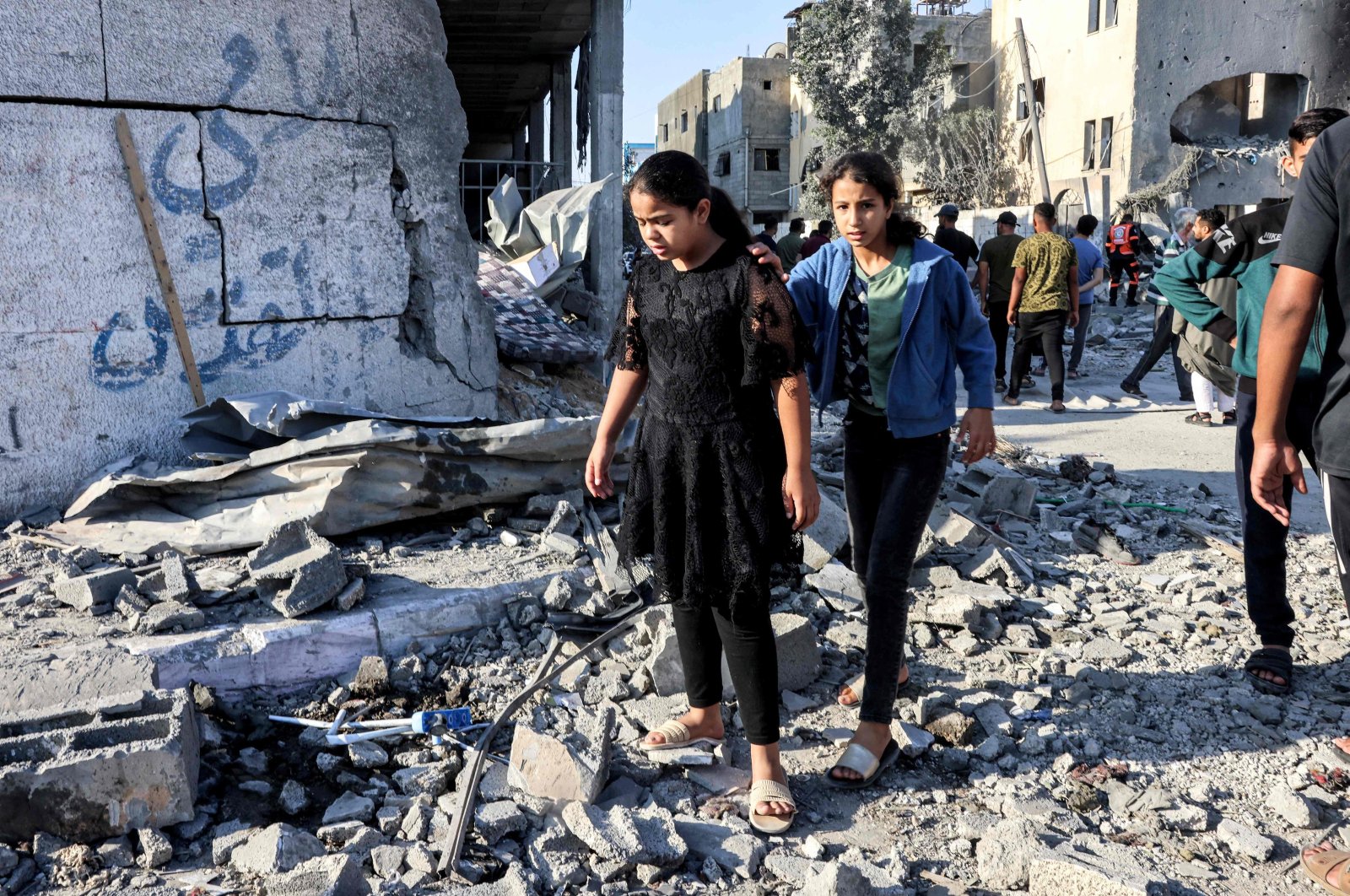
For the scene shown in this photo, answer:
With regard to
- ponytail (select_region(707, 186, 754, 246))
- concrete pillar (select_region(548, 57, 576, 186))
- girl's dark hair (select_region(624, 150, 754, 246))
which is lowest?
ponytail (select_region(707, 186, 754, 246))

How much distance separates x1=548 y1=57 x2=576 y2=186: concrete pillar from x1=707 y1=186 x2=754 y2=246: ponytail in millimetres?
8861

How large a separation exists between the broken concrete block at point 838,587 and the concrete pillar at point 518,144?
17348mm

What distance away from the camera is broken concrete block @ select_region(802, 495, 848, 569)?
4.29 meters

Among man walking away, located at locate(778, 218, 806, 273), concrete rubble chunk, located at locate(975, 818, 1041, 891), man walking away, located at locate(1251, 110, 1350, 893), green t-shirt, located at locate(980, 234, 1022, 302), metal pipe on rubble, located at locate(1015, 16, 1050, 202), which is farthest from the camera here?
metal pipe on rubble, located at locate(1015, 16, 1050, 202)

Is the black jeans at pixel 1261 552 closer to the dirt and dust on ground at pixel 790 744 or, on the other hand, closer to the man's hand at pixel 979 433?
the dirt and dust on ground at pixel 790 744

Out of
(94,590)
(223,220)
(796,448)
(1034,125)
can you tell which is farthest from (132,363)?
(1034,125)

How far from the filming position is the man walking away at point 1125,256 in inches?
633

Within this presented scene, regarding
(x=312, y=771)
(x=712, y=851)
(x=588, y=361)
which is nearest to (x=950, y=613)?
(x=712, y=851)

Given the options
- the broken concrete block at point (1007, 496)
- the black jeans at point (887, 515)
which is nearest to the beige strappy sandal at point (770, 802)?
the black jeans at point (887, 515)

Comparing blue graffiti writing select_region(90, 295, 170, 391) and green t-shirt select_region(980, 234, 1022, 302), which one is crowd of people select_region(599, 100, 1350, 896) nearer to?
blue graffiti writing select_region(90, 295, 170, 391)

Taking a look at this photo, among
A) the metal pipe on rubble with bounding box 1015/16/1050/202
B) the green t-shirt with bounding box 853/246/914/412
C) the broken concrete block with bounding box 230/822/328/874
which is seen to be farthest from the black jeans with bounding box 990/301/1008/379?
the metal pipe on rubble with bounding box 1015/16/1050/202

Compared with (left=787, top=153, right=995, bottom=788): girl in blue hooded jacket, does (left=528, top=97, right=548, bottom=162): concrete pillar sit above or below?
above

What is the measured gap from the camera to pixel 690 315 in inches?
102

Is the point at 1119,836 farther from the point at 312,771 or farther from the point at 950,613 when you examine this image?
the point at 312,771
